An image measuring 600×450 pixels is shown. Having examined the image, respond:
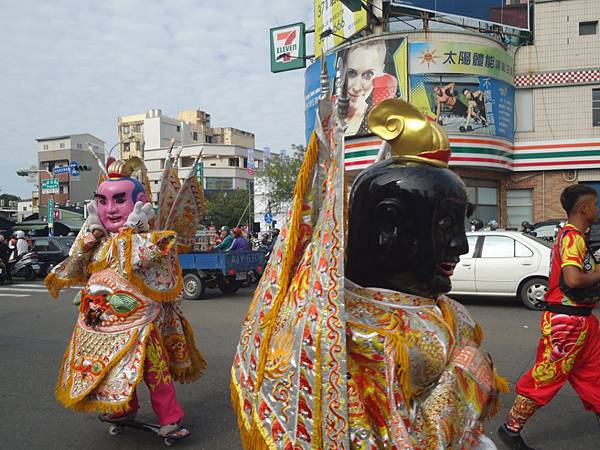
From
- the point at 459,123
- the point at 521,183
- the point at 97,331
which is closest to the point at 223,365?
the point at 97,331

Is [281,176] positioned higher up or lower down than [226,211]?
higher up

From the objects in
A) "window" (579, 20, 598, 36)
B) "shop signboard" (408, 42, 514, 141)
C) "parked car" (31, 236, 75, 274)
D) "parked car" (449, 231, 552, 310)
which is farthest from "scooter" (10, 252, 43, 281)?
"window" (579, 20, 598, 36)

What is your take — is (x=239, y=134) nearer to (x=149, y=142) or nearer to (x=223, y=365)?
(x=149, y=142)

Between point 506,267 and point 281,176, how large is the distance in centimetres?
2171

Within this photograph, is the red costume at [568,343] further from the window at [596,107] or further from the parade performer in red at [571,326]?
the window at [596,107]

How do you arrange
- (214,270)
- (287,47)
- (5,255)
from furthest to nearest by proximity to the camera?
(287,47) → (5,255) → (214,270)

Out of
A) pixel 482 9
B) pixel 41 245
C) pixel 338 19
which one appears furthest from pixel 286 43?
pixel 41 245

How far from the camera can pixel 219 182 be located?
5394 centimetres

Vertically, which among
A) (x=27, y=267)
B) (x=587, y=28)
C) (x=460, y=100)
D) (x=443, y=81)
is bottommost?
(x=27, y=267)

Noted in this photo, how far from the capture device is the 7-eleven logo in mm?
25453

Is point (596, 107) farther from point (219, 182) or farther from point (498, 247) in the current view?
point (219, 182)

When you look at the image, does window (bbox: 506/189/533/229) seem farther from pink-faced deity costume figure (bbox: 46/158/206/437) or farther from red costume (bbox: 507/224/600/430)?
pink-faced deity costume figure (bbox: 46/158/206/437)

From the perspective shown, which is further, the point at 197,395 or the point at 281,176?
the point at 281,176

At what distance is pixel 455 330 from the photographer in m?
1.70
